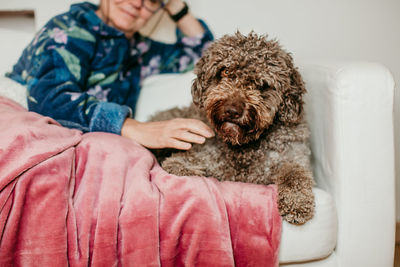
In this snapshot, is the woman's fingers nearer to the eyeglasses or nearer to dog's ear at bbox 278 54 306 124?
dog's ear at bbox 278 54 306 124

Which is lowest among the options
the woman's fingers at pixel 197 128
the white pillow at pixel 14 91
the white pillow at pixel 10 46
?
the white pillow at pixel 14 91

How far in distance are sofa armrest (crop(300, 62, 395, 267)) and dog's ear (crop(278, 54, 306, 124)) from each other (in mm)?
111

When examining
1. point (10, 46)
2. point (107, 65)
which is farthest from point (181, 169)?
point (10, 46)

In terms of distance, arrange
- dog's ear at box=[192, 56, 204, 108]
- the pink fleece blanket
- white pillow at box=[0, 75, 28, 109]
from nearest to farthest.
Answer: the pink fleece blanket, dog's ear at box=[192, 56, 204, 108], white pillow at box=[0, 75, 28, 109]

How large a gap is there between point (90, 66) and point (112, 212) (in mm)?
1057

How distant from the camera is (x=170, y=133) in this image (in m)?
1.28

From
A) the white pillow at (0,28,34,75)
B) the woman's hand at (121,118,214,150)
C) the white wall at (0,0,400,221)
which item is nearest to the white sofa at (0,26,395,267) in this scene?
the woman's hand at (121,118,214,150)

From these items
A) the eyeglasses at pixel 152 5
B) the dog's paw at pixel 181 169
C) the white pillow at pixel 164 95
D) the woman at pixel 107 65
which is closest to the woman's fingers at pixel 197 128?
the woman at pixel 107 65

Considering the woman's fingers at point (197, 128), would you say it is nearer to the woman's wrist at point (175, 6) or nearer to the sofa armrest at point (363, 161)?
the sofa armrest at point (363, 161)

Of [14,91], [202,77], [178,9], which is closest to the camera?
[202,77]

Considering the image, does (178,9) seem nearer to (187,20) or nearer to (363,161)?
(187,20)

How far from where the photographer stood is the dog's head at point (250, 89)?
1110mm

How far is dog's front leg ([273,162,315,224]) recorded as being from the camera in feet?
3.34

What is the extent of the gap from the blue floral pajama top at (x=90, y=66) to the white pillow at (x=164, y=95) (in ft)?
0.21
